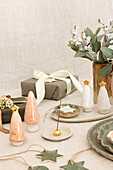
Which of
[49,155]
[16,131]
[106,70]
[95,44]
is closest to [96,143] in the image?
[49,155]

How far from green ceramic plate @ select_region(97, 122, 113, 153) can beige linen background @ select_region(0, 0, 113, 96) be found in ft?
3.16

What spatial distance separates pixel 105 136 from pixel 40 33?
3.95 feet

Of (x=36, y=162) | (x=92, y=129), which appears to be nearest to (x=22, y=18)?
(x=92, y=129)

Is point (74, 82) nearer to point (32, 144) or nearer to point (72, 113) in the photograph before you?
point (72, 113)

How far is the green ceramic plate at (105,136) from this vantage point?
2.79 ft

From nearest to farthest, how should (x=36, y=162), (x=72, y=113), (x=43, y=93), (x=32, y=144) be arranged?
(x=36, y=162) < (x=32, y=144) < (x=72, y=113) < (x=43, y=93)

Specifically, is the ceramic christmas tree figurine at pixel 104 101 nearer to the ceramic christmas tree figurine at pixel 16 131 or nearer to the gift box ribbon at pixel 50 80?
the gift box ribbon at pixel 50 80

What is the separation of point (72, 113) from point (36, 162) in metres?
0.36

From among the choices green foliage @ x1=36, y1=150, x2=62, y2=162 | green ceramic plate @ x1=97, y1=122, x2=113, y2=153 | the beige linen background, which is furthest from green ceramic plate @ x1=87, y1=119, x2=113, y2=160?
the beige linen background

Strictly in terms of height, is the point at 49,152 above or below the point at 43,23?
below

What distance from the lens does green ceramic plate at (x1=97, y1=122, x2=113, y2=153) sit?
851mm

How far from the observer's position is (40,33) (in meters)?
1.97

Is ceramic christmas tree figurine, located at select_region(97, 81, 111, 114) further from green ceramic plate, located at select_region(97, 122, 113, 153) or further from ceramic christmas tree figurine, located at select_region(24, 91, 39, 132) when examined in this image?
ceramic christmas tree figurine, located at select_region(24, 91, 39, 132)

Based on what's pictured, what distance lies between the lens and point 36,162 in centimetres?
86
